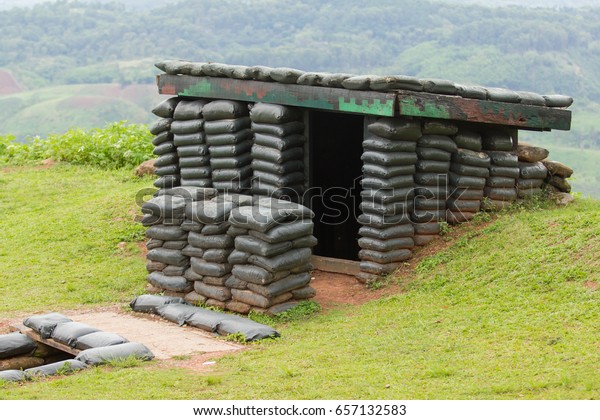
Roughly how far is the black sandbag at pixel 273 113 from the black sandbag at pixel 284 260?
6.69 feet

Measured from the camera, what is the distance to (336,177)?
14953 millimetres

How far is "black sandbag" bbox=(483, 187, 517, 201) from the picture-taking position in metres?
13.1

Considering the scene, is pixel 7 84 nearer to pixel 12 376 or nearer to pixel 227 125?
pixel 227 125

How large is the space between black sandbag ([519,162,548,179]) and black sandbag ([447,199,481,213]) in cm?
87

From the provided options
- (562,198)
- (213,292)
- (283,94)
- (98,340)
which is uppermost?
(283,94)

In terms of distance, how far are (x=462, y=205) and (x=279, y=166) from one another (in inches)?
98.4

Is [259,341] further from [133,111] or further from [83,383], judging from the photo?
[133,111]

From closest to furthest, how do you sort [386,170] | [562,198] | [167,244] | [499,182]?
[386,170], [167,244], [499,182], [562,198]

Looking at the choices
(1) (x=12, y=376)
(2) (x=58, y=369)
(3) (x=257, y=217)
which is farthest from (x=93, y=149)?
(1) (x=12, y=376)

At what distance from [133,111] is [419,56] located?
24.1 m

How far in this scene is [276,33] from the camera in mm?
89750

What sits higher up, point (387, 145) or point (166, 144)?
point (387, 145)

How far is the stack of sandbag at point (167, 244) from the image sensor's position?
12430mm
